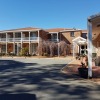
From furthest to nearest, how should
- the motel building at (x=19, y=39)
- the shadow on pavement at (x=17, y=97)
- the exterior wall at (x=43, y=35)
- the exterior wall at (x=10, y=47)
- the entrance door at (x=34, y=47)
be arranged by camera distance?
1. the exterior wall at (x=10, y=47)
2. the exterior wall at (x=43, y=35)
3. the motel building at (x=19, y=39)
4. the entrance door at (x=34, y=47)
5. the shadow on pavement at (x=17, y=97)

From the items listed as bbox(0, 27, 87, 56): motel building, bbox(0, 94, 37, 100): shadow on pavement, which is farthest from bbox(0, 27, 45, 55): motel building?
bbox(0, 94, 37, 100): shadow on pavement

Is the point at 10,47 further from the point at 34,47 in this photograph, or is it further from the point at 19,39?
the point at 34,47

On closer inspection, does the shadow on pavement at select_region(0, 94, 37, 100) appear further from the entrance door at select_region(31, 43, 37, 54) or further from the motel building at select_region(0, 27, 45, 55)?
the entrance door at select_region(31, 43, 37, 54)

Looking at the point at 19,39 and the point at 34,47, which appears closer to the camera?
the point at 34,47

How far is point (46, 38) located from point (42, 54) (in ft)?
28.4

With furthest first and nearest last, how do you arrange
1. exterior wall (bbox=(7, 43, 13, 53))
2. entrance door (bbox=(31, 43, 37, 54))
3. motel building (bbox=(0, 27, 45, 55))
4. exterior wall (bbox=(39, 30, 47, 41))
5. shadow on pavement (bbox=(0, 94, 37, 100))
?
exterior wall (bbox=(7, 43, 13, 53))
exterior wall (bbox=(39, 30, 47, 41))
motel building (bbox=(0, 27, 45, 55))
entrance door (bbox=(31, 43, 37, 54))
shadow on pavement (bbox=(0, 94, 37, 100))

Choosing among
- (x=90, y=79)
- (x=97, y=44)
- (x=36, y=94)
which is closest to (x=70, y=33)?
(x=97, y=44)

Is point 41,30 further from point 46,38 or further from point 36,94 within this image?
point 36,94

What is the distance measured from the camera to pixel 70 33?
187 ft

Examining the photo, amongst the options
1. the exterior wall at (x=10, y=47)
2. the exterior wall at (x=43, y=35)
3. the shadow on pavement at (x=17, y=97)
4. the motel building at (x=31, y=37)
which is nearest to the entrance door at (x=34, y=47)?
the motel building at (x=31, y=37)

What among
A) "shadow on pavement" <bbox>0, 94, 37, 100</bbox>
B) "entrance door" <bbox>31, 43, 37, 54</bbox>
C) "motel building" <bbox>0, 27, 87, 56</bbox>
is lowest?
"shadow on pavement" <bbox>0, 94, 37, 100</bbox>

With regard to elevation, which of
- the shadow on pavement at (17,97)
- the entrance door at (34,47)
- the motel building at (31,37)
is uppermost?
the motel building at (31,37)

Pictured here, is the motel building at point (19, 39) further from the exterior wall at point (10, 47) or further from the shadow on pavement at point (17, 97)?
the shadow on pavement at point (17, 97)

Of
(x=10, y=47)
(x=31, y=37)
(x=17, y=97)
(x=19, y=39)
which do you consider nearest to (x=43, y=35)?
(x=31, y=37)
